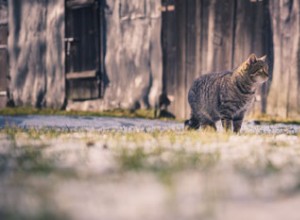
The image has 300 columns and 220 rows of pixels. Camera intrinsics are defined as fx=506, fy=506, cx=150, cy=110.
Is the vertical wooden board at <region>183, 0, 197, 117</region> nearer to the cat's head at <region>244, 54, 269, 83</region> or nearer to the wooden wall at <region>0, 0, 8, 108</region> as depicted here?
the cat's head at <region>244, 54, 269, 83</region>

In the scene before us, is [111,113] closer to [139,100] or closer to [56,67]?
[139,100]

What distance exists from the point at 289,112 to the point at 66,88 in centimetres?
500

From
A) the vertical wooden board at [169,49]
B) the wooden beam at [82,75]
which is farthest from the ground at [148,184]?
the wooden beam at [82,75]

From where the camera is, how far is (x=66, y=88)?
1088 centimetres

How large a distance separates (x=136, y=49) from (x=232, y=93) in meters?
4.16

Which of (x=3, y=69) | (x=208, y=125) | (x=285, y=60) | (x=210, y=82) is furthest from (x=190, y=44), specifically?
(x=3, y=69)

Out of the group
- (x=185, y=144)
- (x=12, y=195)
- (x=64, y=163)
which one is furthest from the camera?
(x=185, y=144)

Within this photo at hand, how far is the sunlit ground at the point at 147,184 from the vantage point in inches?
66.4

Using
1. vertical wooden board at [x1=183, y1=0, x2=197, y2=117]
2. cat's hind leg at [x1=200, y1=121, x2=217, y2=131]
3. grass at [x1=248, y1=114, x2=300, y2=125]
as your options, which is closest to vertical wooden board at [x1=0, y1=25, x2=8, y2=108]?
vertical wooden board at [x1=183, y1=0, x2=197, y2=117]

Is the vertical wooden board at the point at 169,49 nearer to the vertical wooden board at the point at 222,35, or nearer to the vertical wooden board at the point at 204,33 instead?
the vertical wooden board at the point at 204,33

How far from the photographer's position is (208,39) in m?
8.86

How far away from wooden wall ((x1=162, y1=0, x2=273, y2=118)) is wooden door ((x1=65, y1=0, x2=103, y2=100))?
1666 mm

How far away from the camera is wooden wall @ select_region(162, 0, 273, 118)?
27.1ft

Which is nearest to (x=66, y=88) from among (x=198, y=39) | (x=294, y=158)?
(x=198, y=39)
